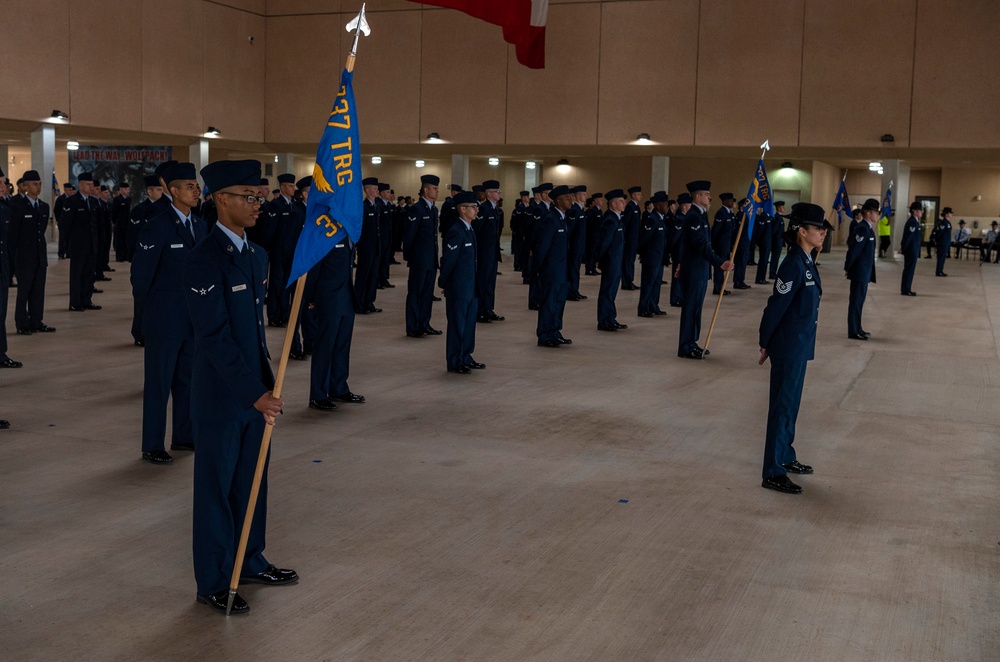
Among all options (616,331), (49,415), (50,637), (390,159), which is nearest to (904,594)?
(50,637)

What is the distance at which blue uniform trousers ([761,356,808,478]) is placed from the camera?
22.0 feet

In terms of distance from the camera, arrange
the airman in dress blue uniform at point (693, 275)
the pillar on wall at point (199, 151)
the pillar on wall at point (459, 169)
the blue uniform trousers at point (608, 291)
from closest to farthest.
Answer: the airman in dress blue uniform at point (693, 275)
the blue uniform trousers at point (608, 291)
the pillar on wall at point (199, 151)
the pillar on wall at point (459, 169)

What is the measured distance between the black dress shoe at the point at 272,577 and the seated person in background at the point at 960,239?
3643 cm

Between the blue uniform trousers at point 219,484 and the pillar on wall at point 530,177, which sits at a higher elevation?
the pillar on wall at point 530,177

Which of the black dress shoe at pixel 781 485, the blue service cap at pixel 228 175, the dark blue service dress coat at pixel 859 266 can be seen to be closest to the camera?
the blue service cap at pixel 228 175

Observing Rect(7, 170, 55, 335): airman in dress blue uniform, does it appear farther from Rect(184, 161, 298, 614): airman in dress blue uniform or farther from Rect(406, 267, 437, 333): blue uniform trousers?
Rect(184, 161, 298, 614): airman in dress blue uniform

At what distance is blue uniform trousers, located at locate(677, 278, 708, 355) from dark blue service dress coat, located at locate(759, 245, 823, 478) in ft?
17.2

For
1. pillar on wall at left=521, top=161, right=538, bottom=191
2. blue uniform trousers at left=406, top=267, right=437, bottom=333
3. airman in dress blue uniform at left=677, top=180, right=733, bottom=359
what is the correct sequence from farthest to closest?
pillar on wall at left=521, top=161, right=538, bottom=191
blue uniform trousers at left=406, top=267, right=437, bottom=333
airman in dress blue uniform at left=677, top=180, right=733, bottom=359

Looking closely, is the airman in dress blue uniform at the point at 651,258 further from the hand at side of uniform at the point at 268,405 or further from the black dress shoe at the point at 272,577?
the hand at side of uniform at the point at 268,405

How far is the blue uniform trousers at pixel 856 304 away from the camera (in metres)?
14.1

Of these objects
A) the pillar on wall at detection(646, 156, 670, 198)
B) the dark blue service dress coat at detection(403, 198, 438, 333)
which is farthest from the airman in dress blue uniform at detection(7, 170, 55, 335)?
the pillar on wall at detection(646, 156, 670, 198)

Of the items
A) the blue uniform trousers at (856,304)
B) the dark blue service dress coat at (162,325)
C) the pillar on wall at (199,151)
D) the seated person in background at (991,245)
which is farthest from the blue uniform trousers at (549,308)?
the seated person in background at (991,245)

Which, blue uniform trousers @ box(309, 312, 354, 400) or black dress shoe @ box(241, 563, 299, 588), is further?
blue uniform trousers @ box(309, 312, 354, 400)

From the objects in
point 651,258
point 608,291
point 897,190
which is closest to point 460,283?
point 608,291
